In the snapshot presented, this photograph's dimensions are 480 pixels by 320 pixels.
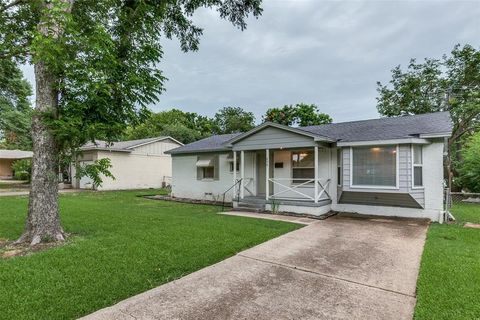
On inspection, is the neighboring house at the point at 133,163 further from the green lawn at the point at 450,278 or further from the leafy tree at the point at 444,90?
the leafy tree at the point at 444,90

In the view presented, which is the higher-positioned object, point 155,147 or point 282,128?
point 155,147

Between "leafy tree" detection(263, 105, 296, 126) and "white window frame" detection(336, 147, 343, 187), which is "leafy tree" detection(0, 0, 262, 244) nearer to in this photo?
"white window frame" detection(336, 147, 343, 187)

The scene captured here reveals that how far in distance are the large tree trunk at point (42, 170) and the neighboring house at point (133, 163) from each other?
14.2 m

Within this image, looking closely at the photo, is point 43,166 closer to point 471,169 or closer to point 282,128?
point 282,128

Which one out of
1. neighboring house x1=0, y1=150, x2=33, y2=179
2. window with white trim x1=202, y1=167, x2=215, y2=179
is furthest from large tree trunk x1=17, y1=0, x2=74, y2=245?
neighboring house x1=0, y1=150, x2=33, y2=179

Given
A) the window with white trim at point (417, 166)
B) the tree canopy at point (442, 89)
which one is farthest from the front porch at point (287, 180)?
the tree canopy at point (442, 89)

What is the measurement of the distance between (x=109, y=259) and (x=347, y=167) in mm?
7862

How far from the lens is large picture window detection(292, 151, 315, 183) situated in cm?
1053

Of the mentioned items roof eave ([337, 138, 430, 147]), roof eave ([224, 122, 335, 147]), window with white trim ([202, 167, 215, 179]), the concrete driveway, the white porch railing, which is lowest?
the concrete driveway

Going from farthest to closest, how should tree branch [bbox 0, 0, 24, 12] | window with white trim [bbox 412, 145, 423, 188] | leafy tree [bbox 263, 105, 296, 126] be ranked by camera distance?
1. leafy tree [bbox 263, 105, 296, 126]
2. window with white trim [bbox 412, 145, 423, 188]
3. tree branch [bbox 0, 0, 24, 12]

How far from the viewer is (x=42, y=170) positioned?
5.40 meters

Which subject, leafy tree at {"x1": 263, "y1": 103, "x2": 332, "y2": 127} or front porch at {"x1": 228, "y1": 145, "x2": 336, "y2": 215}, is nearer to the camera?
Answer: front porch at {"x1": 228, "y1": 145, "x2": 336, "y2": 215}

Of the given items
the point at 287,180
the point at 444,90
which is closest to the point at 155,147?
the point at 287,180

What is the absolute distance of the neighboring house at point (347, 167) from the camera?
27.5 ft
